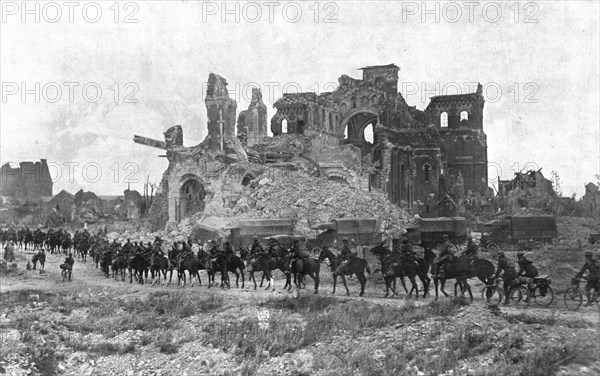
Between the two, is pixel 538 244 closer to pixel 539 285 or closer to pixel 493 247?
pixel 493 247

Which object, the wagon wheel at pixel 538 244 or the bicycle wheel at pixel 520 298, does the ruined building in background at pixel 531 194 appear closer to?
the wagon wheel at pixel 538 244

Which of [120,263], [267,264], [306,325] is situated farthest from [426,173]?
[306,325]

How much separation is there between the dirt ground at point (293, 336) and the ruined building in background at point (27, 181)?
180ft

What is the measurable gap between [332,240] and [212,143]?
13.1 meters

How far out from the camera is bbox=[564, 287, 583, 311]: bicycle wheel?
14.0m

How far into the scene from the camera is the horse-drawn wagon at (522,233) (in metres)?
24.8

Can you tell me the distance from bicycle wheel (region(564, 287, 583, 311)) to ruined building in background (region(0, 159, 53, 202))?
62.3 metres

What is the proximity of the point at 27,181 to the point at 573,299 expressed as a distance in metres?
65.7

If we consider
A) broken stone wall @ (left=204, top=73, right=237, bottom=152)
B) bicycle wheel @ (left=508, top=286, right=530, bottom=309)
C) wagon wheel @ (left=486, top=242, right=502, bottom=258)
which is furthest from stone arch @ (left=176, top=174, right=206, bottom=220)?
bicycle wheel @ (left=508, top=286, right=530, bottom=309)

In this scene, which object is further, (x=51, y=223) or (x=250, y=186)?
(x=51, y=223)

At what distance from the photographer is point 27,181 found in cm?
6944

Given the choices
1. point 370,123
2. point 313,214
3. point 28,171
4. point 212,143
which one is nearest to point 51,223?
point 28,171

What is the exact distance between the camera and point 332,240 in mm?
25375

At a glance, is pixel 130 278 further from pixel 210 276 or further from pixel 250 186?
pixel 250 186
